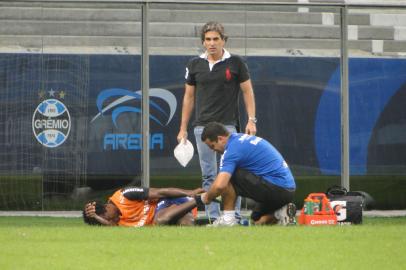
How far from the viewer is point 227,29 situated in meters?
12.9

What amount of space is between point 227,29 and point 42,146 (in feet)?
7.98

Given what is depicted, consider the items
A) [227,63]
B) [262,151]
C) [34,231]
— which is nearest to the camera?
[34,231]

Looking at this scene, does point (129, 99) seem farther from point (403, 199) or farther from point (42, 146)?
point (403, 199)

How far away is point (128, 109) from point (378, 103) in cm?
289

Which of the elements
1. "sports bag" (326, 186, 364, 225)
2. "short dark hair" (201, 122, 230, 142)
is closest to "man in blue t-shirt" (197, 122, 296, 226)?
"short dark hair" (201, 122, 230, 142)

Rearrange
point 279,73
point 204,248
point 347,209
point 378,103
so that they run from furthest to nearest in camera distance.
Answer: point 378,103, point 279,73, point 347,209, point 204,248

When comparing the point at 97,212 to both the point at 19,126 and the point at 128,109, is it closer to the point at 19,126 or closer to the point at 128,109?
the point at 128,109

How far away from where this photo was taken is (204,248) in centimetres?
746

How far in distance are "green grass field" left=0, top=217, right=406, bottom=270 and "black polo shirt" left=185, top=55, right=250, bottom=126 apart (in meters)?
1.48

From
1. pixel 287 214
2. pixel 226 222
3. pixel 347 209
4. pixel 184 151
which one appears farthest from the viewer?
pixel 184 151

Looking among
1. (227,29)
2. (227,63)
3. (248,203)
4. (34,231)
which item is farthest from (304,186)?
(34,231)

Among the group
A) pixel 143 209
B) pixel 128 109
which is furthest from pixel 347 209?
pixel 128 109

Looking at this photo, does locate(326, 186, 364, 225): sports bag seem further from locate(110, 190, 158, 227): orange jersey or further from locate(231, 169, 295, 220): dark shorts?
locate(110, 190, 158, 227): orange jersey

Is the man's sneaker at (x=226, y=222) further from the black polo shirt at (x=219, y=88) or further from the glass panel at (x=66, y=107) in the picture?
the glass panel at (x=66, y=107)
